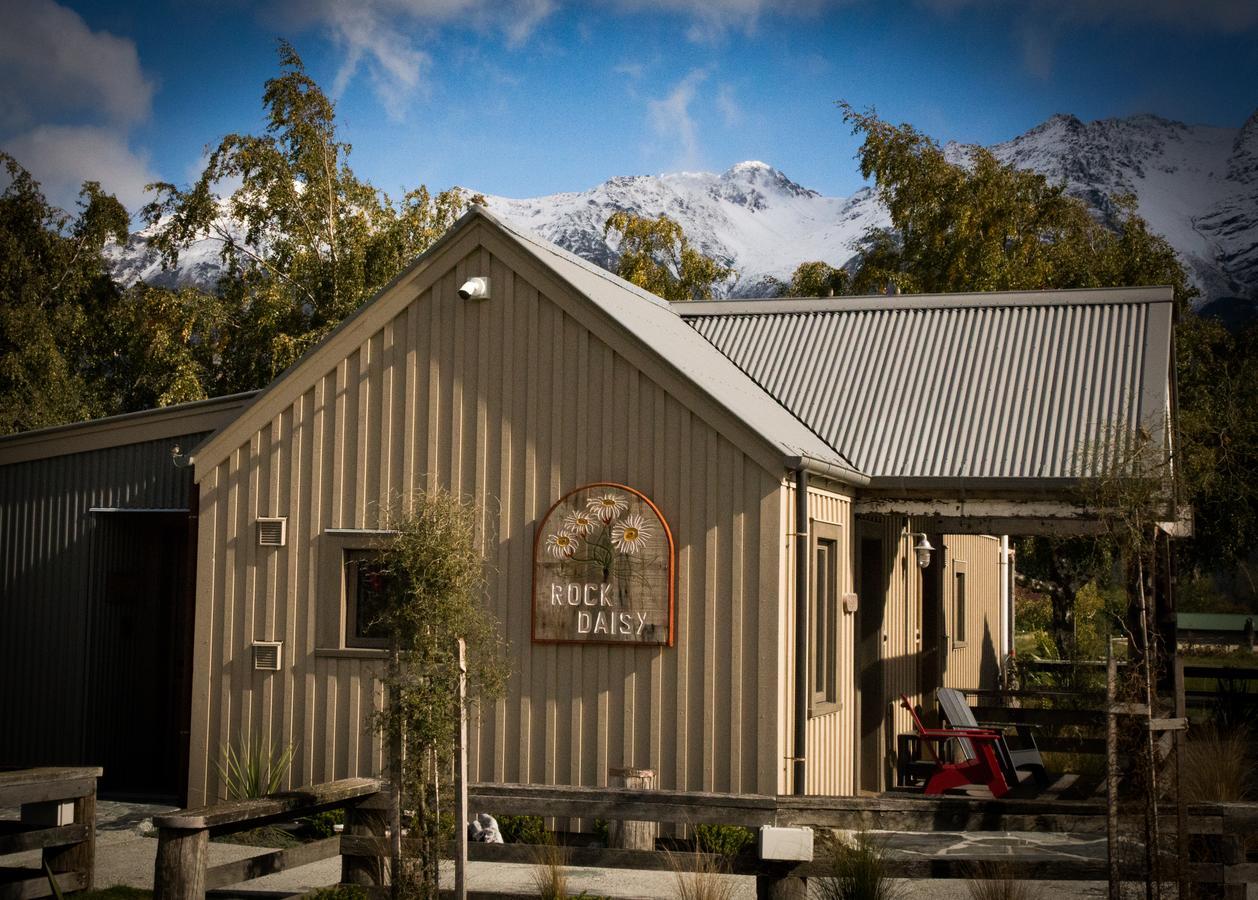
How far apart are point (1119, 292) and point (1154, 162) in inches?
6259

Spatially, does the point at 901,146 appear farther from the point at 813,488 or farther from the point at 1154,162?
the point at 1154,162

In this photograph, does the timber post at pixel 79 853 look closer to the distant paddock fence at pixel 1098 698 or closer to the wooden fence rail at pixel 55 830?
the wooden fence rail at pixel 55 830

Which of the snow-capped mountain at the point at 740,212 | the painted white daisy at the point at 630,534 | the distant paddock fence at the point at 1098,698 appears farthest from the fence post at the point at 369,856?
the snow-capped mountain at the point at 740,212

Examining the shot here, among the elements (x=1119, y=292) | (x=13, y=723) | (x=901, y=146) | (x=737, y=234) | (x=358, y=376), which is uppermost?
(x=737, y=234)

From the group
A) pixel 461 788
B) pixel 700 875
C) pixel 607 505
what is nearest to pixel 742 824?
pixel 700 875

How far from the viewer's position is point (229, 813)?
7.96m

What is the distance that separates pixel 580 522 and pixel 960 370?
5049 millimetres

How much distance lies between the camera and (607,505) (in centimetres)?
1134

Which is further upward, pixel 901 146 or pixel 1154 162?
pixel 1154 162

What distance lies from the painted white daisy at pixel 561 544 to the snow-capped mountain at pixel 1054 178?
110716 millimetres

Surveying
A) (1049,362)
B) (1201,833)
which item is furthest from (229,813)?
(1049,362)

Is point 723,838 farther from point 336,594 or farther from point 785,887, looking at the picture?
point 336,594

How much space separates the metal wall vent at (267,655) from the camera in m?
12.1

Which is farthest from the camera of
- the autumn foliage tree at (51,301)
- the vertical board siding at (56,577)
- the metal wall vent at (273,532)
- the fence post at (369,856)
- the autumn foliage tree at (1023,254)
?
the autumn foliage tree at (51,301)
